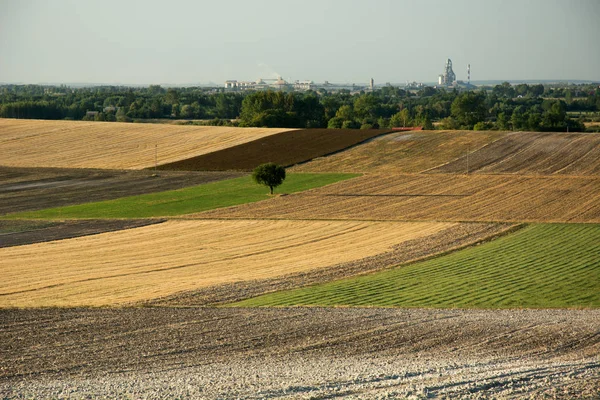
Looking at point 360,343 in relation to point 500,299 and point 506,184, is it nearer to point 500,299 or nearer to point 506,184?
point 500,299

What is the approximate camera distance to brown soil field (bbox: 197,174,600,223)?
51.3 meters

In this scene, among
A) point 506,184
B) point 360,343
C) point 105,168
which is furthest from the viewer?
point 105,168

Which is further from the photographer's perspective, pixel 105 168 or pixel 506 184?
pixel 105 168

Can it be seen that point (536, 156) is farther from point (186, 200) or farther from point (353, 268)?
point (353, 268)

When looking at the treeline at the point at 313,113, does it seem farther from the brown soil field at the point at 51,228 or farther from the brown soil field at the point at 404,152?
the brown soil field at the point at 51,228

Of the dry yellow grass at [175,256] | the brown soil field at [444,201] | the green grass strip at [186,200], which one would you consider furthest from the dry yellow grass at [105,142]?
the dry yellow grass at [175,256]

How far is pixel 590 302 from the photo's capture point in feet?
101

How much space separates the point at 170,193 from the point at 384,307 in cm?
3600

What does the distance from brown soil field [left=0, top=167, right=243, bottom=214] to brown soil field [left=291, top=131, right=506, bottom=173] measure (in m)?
9.37

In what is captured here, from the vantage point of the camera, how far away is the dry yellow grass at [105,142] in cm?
8075

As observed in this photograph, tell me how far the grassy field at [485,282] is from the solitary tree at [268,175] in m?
22.2

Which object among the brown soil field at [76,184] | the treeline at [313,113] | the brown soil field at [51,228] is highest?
the treeline at [313,113]

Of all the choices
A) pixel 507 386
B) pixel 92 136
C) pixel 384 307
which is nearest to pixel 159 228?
pixel 384 307

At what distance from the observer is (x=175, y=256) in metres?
41.1
